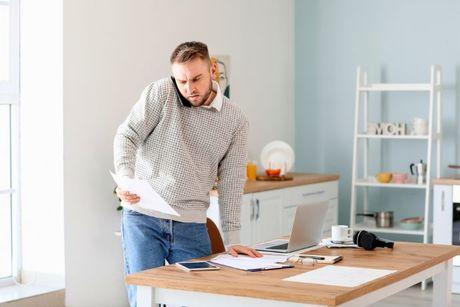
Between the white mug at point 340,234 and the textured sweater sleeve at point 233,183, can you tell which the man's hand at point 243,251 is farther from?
the white mug at point 340,234

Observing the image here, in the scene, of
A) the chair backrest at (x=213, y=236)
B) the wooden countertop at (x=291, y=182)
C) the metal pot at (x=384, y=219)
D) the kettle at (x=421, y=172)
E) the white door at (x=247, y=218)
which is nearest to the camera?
the chair backrest at (x=213, y=236)

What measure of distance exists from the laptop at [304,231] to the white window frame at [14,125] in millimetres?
2089


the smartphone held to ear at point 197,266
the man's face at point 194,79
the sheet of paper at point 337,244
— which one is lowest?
the smartphone held to ear at point 197,266

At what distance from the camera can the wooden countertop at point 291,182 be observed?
19.9 ft

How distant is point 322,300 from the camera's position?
276cm

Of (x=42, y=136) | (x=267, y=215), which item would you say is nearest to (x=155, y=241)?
(x=42, y=136)

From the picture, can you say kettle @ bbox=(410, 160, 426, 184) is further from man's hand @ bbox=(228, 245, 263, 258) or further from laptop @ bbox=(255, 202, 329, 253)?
man's hand @ bbox=(228, 245, 263, 258)

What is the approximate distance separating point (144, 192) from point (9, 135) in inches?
89.4

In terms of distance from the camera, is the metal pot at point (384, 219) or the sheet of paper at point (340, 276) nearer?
the sheet of paper at point (340, 276)

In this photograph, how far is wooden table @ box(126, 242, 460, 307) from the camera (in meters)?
2.85

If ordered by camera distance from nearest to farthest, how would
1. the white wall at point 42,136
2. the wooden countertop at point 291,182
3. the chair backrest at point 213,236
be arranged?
1. the chair backrest at point 213,236
2. the white wall at point 42,136
3. the wooden countertop at point 291,182

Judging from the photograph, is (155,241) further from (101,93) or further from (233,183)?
(101,93)

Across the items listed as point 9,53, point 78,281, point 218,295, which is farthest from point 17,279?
point 218,295

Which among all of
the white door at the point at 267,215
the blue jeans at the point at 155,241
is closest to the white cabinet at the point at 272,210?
the white door at the point at 267,215
